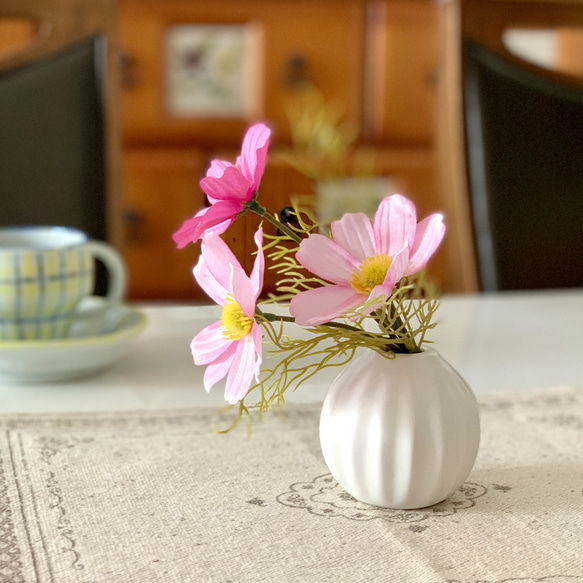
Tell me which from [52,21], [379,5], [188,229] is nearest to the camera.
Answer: [188,229]

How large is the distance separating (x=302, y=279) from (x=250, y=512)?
0.41 ft

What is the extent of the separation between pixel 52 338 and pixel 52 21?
0.50 metres

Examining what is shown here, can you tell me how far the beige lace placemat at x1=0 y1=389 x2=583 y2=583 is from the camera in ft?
1.33

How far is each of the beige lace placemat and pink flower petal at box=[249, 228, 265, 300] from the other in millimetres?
121

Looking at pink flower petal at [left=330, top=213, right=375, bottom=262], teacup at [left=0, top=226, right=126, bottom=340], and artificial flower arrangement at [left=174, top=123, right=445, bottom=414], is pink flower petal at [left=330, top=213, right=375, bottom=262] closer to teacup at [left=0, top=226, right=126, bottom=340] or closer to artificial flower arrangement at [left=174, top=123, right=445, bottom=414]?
artificial flower arrangement at [left=174, top=123, right=445, bottom=414]

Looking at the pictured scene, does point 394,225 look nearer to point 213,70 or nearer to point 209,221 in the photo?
point 209,221

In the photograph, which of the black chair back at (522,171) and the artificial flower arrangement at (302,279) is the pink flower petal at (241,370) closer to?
the artificial flower arrangement at (302,279)

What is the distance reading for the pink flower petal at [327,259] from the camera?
42 centimetres

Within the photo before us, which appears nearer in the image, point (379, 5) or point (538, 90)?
point (538, 90)

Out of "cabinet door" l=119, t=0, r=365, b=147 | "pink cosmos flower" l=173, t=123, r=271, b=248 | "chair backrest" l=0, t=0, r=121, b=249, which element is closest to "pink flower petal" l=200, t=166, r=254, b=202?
"pink cosmos flower" l=173, t=123, r=271, b=248

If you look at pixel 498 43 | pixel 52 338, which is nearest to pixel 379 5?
pixel 498 43

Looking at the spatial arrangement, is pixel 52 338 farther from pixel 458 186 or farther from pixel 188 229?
pixel 458 186

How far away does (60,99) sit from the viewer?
1104 mm

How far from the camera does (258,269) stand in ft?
1.34
